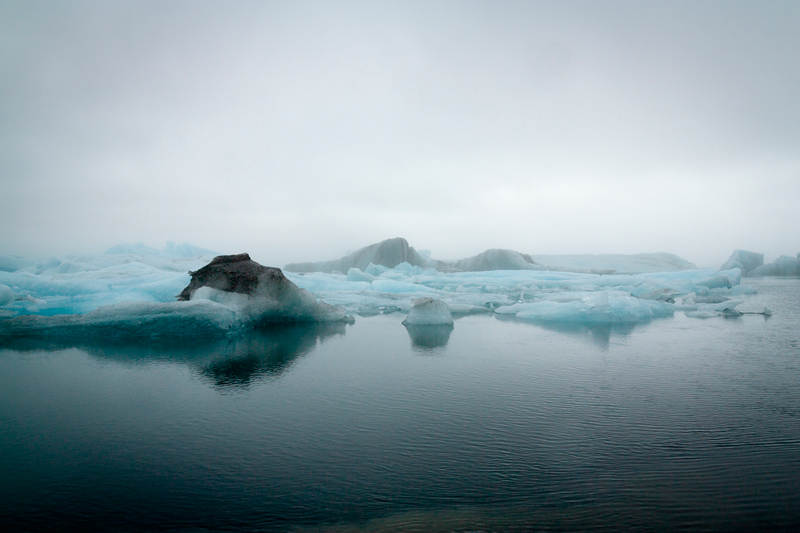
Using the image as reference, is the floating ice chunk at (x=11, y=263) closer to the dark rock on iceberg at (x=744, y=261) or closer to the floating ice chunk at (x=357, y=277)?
the floating ice chunk at (x=357, y=277)

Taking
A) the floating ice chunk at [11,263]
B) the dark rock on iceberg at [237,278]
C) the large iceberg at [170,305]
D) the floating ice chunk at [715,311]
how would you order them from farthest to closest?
the floating ice chunk at [11,263] < the floating ice chunk at [715,311] < the dark rock on iceberg at [237,278] < the large iceberg at [170,305]

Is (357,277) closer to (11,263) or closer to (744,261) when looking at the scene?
(11,263)

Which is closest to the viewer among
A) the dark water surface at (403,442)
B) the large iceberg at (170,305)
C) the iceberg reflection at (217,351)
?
the dark water surface at (403,442)

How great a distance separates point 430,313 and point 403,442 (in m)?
5.60

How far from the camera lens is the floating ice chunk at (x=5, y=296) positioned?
8625 mm

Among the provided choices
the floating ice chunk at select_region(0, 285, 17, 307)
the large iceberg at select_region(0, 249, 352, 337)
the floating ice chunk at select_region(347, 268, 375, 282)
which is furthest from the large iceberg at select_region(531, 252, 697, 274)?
the floating ice chunk at select_region(0, 285, 17, 307)

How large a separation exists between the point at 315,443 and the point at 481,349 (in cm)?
345

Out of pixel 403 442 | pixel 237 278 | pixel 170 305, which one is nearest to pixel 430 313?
pixel 237 278

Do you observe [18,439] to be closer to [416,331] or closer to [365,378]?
[365,378]

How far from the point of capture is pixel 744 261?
1262 inches

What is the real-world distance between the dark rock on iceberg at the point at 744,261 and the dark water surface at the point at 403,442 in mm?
31486

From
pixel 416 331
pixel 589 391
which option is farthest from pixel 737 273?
pixel 589 391

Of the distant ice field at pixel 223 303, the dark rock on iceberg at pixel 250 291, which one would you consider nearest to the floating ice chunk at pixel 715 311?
the distant ice field at pixel 223 303

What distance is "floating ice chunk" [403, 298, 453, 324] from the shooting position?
26.9 feet
